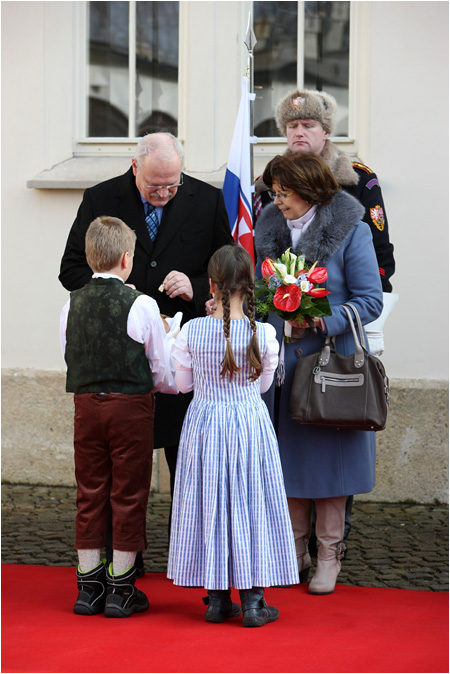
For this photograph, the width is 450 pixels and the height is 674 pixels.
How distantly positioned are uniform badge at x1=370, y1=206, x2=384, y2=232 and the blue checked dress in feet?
4.61

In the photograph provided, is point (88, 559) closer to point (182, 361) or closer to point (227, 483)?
point (227, 483)

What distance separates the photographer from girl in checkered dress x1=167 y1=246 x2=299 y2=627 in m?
4.40

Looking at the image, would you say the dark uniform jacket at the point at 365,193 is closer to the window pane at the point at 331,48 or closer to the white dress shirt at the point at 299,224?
the white dress shirt at the point at 299,224

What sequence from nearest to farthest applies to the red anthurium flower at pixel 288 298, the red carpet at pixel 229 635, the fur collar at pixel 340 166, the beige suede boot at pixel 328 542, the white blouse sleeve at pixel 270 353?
1. the red carpet at pixel 229 635
2. the white blouse sleeve at pixel 270 353
3. the red anthurium flower at pixel 288 298
4. the beige suede boot at pixel 328 542
5. the fur collar at pixel 340 166

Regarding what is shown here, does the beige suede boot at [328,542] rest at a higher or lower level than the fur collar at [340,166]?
lower

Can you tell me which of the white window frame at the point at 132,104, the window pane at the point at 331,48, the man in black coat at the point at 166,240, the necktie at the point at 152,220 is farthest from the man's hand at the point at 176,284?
the window pane at the point at 331,48

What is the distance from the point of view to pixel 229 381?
4473 mm

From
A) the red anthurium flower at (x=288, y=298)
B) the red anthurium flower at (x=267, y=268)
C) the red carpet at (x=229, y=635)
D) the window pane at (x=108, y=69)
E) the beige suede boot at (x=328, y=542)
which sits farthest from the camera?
the window pane at (x=108, y=69)

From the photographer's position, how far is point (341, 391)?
4.88 meters

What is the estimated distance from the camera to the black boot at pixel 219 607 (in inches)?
176

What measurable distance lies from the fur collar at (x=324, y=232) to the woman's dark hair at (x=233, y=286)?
2.23ft

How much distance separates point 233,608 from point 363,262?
1.67m

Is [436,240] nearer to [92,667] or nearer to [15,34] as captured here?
[15,34]

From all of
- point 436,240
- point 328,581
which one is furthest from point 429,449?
point 328,581
